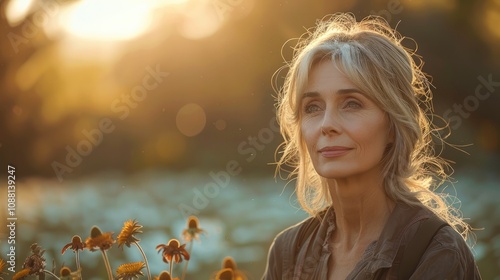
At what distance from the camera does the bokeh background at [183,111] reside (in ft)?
16.7

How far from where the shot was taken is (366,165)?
192 cm

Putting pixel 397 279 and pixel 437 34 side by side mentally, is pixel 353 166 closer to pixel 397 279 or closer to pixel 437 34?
pixel 397 279

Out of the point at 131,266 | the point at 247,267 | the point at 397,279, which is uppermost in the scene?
the point at 247,267

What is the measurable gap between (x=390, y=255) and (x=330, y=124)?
31cm

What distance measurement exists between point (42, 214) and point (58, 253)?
54 cm

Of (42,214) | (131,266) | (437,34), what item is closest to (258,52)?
(437,34)

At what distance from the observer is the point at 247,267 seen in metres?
4.77

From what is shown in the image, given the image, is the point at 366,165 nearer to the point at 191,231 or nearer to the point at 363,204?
the point at 363,204

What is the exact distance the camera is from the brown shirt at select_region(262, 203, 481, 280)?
70.6 inches

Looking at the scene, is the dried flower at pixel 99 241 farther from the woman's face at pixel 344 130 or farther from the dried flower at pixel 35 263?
the woman's face at pixel 344 130

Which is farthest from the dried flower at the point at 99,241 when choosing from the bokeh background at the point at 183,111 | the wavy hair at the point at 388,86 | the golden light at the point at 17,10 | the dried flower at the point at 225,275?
the bokeh background at the point at 183,111

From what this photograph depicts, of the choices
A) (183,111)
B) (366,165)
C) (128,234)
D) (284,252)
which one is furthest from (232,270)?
(183,111)

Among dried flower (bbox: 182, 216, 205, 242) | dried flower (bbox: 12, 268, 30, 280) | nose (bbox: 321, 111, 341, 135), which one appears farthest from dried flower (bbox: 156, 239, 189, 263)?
nose (bbox: 321, 111, 341, 135)

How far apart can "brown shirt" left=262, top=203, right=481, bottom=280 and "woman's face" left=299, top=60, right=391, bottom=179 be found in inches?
5.7
